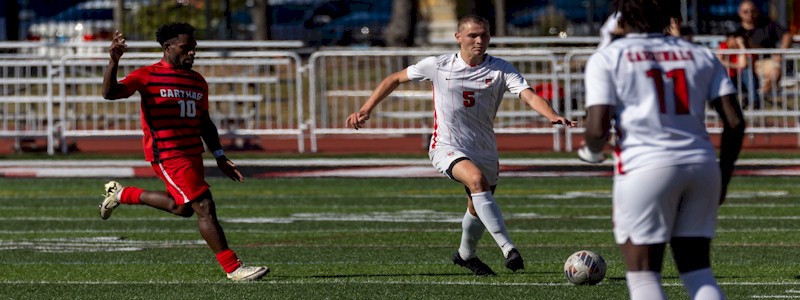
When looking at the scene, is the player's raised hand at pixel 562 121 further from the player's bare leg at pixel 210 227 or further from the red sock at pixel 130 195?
the red sock at pixel 130 195

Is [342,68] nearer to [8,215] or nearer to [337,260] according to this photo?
[8,215]

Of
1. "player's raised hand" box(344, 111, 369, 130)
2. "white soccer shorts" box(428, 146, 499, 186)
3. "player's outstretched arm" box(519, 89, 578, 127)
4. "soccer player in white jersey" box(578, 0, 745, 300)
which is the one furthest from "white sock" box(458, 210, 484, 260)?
"soccer player in white jersey" box(578, 0, 745, 300)

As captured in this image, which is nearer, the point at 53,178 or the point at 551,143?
the point at 53,178

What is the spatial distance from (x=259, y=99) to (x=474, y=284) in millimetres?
12832

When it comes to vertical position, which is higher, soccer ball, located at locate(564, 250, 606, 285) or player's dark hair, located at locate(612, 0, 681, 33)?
player's dark hair, located at locate(612, 0, 681, 33)

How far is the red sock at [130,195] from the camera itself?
428 inches

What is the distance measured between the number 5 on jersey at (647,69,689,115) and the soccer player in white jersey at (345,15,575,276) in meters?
4.12

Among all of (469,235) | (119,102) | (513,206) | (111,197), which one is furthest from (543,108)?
(119,102)

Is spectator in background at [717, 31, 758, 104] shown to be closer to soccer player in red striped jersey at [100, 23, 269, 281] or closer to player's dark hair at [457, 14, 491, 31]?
player's dark hair at [457, 14, 491, 31]

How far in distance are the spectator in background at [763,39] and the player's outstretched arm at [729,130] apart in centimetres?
1521

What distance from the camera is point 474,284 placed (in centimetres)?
973

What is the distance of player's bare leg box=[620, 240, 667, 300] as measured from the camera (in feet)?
19.8

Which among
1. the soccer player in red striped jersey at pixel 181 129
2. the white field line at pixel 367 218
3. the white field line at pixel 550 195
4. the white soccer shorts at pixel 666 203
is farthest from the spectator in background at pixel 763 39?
the white soccer shorts at pixel 666 203

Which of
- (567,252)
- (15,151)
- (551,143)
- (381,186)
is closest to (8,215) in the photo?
(381,186)
